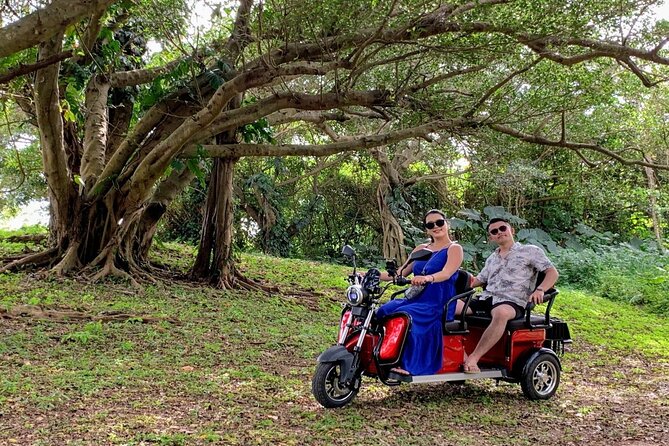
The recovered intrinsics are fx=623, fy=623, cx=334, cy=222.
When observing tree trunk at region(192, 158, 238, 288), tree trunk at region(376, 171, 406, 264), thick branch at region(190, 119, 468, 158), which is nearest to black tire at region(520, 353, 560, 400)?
thick branch at region(190, 119, 468, 158)

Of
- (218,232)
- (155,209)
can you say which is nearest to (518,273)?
(218,232)

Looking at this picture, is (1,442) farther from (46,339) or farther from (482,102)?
(482,102)

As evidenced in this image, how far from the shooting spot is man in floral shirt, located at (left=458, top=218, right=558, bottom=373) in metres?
5.00

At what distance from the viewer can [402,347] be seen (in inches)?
182

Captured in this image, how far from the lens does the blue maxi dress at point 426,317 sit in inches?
184

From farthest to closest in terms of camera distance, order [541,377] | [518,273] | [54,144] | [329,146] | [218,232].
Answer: [218,232], [329,146], [54,144], [541,377], [518,273]

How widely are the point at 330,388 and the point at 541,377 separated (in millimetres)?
1928

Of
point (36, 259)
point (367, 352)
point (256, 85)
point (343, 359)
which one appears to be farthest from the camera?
point (36, 259)

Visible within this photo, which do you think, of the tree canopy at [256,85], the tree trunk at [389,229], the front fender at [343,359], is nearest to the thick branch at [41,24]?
the tree canopy at [256,85]

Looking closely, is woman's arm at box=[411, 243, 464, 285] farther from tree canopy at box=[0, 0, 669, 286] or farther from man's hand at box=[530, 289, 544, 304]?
tree canopy at box=[0, 0, 669, 286]

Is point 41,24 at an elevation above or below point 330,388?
above

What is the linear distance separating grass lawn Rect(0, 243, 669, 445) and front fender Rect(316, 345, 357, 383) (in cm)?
27

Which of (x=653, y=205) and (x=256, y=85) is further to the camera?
(x=653, y=205)

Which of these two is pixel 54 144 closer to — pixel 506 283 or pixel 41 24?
pixel 41 24
